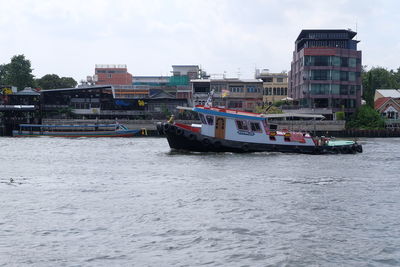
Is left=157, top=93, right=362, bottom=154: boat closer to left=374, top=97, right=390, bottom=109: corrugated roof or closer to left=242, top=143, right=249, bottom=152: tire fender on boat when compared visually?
left=242, top=143, right=249, bottom=152: tire fender on boat

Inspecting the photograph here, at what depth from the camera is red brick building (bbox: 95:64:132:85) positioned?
125812mm

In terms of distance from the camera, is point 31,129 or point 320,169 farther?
point 31,129

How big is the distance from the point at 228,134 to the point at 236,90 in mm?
55060

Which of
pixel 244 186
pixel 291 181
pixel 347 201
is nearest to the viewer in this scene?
pixel 347 201

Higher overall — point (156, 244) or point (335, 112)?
point (335, 112)

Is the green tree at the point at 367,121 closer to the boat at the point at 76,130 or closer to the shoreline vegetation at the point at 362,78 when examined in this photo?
the shoreline vegetation at the point at 362,78

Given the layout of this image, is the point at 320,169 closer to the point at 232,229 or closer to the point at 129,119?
the point at 232,229

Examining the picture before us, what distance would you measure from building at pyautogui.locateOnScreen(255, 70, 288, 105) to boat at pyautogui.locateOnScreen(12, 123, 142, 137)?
1353 inches

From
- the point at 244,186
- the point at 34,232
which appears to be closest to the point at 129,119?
the point at 244,186

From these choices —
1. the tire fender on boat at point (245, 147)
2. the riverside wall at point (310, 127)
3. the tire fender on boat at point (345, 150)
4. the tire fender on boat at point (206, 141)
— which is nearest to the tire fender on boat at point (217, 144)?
the tire fender on boat at point (206, 141)

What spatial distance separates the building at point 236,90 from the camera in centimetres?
9650

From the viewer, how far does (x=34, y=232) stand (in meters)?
16.8

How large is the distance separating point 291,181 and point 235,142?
48.7 feet

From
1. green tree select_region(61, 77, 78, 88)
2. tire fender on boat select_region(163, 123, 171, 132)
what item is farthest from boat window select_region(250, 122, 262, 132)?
green tree select_region(61, 77, 78, 88)
